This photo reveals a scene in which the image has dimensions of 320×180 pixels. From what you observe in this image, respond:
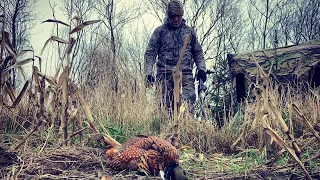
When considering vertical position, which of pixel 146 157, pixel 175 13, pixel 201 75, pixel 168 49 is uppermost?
pixel 175 13

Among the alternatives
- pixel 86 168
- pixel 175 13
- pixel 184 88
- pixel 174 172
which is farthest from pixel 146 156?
pixel 175 13

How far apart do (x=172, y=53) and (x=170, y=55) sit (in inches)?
2.0

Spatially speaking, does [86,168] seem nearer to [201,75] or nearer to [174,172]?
[174,172]

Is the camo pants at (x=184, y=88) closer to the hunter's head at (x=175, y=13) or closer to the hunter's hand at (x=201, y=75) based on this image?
the hunter's hand at (x=201, y=75)

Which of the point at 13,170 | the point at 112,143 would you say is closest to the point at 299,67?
the point at 112,143

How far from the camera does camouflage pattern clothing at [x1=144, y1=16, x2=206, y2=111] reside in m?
5.81

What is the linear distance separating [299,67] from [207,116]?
2.68 m

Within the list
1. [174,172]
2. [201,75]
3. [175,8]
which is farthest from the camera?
[201,75]

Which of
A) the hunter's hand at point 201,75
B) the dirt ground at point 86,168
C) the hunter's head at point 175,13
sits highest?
the hunter's head at point 175,13

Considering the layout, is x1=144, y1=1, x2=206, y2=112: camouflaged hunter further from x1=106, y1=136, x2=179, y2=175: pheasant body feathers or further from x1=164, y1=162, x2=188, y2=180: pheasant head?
x1=164, y1=162, x2=188, y2=180: pheasant head

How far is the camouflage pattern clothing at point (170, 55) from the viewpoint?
5.81m

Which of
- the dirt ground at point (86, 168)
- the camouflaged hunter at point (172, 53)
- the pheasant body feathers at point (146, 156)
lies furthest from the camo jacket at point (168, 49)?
the pheasant body feathers at point (146, 156)

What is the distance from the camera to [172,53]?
232 inches

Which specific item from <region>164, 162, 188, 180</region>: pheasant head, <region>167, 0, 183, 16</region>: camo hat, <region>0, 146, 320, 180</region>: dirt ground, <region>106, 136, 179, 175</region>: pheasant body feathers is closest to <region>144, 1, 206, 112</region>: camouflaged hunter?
<region>167, 0, 183, 16</region>: camo hat
